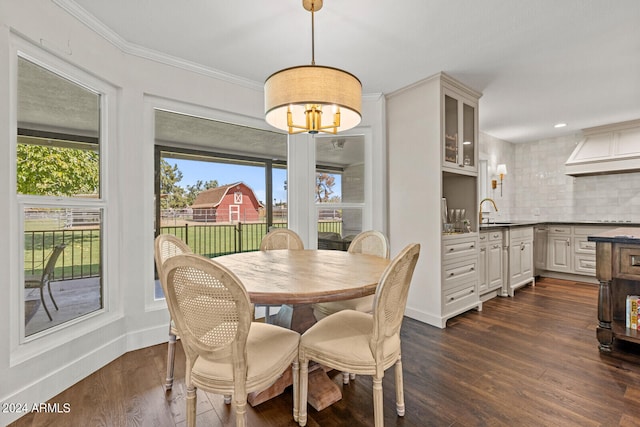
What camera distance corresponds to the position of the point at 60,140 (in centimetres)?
202

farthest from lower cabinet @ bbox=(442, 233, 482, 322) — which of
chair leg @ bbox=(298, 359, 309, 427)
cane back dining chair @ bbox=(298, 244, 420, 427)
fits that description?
chair leg @ bbox=(298, 359, 309, 427)

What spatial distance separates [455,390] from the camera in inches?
71.5

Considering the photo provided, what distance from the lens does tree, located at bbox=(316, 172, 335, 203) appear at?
341 centimetres

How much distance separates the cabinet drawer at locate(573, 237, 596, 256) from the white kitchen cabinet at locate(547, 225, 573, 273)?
7 centimetres

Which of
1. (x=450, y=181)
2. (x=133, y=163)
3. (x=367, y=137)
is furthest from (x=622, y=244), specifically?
(x=133, y=163)

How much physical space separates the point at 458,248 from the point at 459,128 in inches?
49.3

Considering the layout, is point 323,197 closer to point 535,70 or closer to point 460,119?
point 460,119

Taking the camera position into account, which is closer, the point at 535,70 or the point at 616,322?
the point at 616,322

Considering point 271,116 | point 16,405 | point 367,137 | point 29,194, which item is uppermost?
point 367,137

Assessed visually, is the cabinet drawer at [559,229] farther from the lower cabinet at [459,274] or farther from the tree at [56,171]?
the tree at [56,171]

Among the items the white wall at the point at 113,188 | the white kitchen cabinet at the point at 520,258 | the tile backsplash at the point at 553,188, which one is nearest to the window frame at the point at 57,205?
the white wall at the point at 113,188

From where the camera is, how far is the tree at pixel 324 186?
341 cm

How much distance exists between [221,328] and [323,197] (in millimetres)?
2408

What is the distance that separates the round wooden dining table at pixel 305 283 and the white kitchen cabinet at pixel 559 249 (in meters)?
4.20
